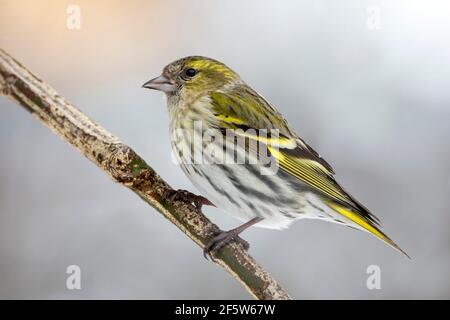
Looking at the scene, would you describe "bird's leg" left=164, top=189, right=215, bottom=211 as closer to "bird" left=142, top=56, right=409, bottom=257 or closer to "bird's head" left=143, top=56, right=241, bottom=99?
"bird" left=142, top=56, right=409, bottom=257

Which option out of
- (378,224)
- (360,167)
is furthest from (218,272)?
(378,224)

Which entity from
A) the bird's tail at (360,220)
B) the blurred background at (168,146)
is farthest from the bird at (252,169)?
the blurred background at (168,146)

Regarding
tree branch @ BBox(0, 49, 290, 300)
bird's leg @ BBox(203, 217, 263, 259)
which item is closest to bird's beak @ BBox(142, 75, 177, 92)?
tree branch @ BBox(0, 49, 290, 300)

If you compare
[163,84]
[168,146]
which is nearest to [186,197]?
[163,84]
